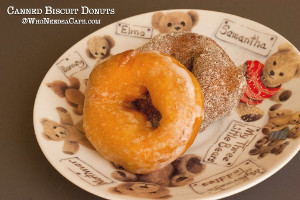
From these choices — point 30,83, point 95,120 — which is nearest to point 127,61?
point 95,120

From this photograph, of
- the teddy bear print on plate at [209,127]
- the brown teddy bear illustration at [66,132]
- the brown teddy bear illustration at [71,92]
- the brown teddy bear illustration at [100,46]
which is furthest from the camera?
the brown teddy bear illustration at [100,46]

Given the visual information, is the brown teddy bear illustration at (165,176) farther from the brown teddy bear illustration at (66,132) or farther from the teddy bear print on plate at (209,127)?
the brown teddy bear illustration at (66,132)

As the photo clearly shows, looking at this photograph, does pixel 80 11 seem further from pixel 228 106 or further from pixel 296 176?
pixel 296 176

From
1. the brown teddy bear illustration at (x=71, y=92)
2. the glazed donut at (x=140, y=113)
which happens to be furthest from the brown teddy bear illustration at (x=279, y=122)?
the brown teddy bear illustration at (x=71, y=92)

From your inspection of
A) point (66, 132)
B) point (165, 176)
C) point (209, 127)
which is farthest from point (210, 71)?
point (66, 132)

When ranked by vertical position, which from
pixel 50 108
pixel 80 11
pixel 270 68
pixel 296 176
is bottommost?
pixel 296 176

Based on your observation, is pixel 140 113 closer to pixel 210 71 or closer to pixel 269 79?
pixel 210 71
